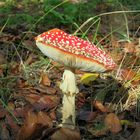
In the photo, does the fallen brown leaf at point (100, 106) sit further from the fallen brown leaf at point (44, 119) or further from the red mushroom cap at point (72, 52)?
the red mushroom cap at point (72, 52)

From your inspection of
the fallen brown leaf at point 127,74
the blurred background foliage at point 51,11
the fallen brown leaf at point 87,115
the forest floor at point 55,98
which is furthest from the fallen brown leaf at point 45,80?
the blurred background foliage at point 51,11

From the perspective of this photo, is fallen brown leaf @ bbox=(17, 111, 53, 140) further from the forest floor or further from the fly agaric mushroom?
the fly agaric mushroom

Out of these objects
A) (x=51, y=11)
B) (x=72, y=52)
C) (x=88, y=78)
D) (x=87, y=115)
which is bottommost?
(x=87, y=115)

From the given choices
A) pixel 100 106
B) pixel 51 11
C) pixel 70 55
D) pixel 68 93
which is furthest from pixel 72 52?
pixel 51 11

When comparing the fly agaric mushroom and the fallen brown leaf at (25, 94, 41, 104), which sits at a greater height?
the fly agaric mushroom

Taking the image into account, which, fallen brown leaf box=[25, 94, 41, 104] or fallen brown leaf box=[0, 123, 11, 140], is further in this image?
fallen brown leaf box=[25, 94, 41, 104]

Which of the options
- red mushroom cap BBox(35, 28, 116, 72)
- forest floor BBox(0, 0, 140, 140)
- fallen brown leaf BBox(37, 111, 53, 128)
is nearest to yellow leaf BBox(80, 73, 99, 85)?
forest floor BBox(0, 0, 140, 140)

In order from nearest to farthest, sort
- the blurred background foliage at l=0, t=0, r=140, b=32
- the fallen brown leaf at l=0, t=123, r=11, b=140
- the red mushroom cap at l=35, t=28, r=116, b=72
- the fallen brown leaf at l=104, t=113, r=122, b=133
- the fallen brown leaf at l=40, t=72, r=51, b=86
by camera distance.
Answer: the red mushroom cap at l=35, t=28, r=116, b=72
the fallen brown leaf at l=0, t=123, r=11, b=140
the fallen brown leaf at l=104, t=113, r=122, b=133
the fallen brown leaf at l=40, t=72, r=51, b=86
the blurred background foliage at l=0, t=0, r=140, b=32

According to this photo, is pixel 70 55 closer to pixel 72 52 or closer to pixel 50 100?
pixel 72 52
